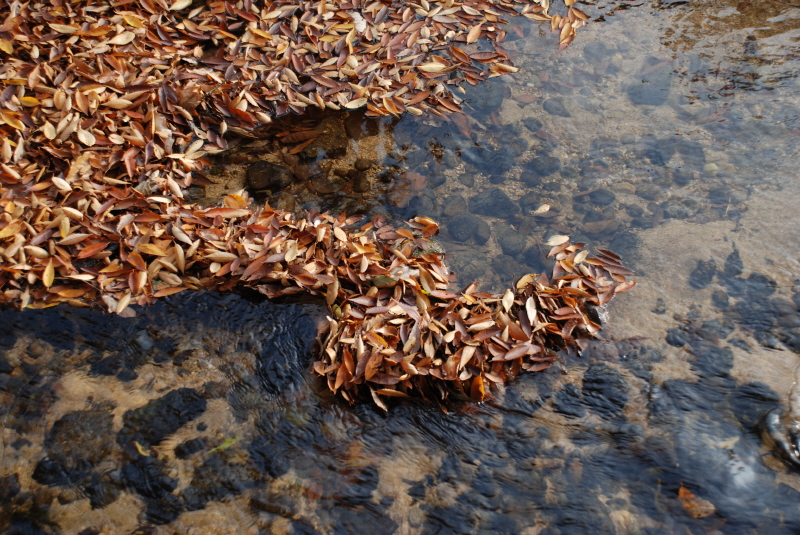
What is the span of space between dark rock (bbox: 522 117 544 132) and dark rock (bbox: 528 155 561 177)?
301mm

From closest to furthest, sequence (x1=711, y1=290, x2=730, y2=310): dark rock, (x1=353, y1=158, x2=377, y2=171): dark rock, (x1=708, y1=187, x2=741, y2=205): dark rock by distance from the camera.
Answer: (x1=711, y1=290, x2=730, y2=310): dark rock < (x1=708, y1=187, x2=741, y2=205): dark rock < (x1=353, y1=158, x2=377, y2=171): dark rock

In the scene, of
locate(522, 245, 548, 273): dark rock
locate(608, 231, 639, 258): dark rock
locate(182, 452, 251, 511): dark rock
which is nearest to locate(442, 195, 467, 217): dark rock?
locate(522, 245, 548, 273): dark rock

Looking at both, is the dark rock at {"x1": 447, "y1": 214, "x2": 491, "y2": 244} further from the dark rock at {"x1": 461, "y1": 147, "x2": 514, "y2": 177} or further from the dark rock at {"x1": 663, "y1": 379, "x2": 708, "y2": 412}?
the dark rock at {"x1": 663, "y1": 379, "x2": 708, "y2": 412}

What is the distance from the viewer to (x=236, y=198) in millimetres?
3105

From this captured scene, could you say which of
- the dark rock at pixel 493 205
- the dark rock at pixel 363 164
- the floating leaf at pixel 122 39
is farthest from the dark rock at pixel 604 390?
the floating leaf at pixel 122 39

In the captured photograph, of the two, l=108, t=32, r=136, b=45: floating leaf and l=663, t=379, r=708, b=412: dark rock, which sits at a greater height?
l=108, t=32, r=136, b=45: floating leaf

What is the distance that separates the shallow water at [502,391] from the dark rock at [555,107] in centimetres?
20

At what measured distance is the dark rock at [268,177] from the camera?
3371 millimetres

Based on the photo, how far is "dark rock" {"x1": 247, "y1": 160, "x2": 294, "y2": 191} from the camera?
11.1 feet

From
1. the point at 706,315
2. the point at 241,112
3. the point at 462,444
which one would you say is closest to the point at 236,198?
the point at 241,112

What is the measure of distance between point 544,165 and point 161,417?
9.28 feet

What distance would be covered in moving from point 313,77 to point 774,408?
3525 mm

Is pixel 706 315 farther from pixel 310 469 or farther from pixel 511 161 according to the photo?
pixel 310 469

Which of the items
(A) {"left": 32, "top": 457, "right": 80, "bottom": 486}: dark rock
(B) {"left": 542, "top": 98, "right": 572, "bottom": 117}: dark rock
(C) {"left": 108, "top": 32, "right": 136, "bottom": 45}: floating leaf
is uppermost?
(C) {"left": 108, "top": 32, "right": 136, "bottom": 45}: floating leaf
